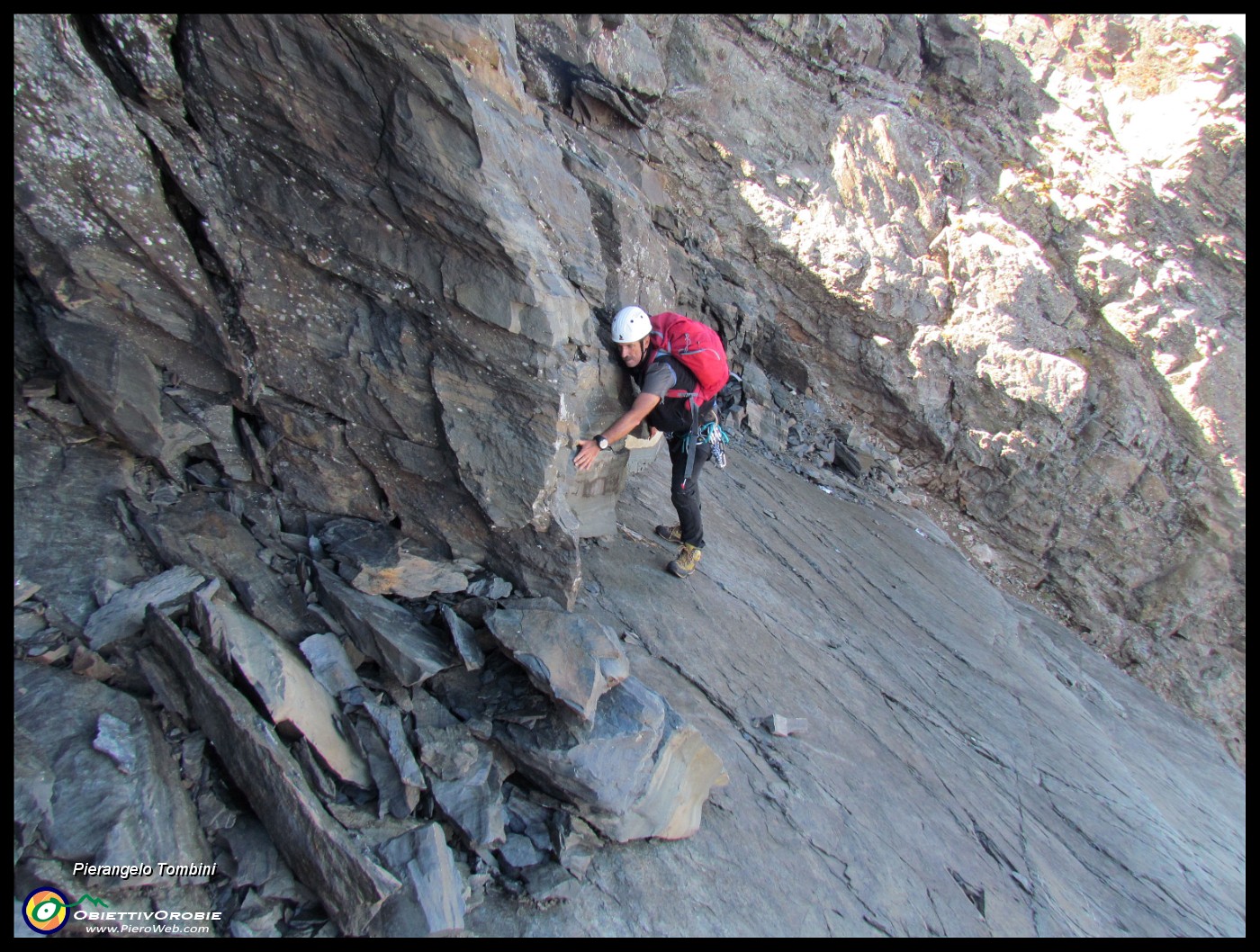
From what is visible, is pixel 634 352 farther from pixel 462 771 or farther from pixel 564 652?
pixel 462 771

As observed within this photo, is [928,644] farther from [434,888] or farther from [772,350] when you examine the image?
[772,350]

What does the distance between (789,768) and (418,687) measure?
2939 mm

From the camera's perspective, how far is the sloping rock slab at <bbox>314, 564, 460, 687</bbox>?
406cm

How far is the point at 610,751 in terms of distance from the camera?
397 cm

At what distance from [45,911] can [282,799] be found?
36.8 inches

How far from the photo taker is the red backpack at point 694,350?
5734mm

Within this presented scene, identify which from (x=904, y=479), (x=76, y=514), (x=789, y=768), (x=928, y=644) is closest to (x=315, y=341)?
(x=76, y=514)

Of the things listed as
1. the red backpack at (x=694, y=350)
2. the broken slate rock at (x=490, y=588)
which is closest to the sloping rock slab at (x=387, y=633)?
the broken slate rock at (x=490, y=588)

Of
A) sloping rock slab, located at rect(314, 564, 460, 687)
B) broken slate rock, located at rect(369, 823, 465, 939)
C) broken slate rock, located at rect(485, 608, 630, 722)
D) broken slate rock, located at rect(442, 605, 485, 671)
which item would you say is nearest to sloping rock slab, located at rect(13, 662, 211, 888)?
broken slate rock, located at rect(369, 823, 465, 939)

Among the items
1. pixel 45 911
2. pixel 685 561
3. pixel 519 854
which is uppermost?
pixel 685 561

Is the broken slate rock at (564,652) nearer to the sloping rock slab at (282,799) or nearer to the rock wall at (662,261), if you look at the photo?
the rock wall at (662,261)

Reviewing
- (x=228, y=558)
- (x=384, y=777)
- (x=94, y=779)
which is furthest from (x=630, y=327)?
(x=94, y=779)

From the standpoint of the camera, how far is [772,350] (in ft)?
43.2

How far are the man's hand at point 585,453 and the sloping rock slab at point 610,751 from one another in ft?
6.29
